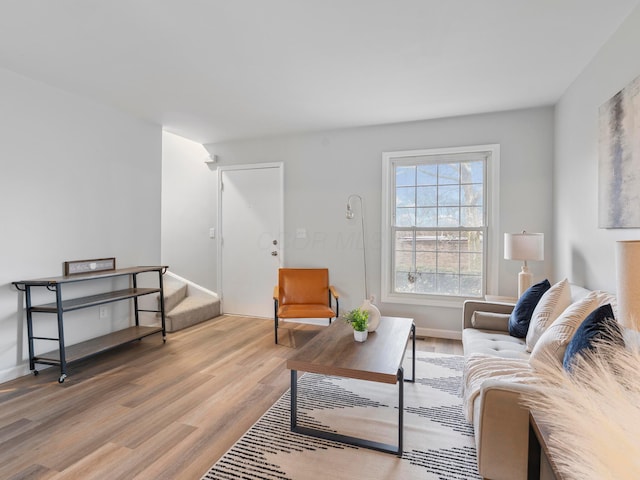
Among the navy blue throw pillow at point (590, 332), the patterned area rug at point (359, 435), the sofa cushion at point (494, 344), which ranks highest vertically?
the navy blue throw pillow at point (590, 332)

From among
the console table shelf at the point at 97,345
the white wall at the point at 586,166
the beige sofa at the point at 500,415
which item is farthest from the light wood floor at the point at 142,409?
the white wall at the point at 586,166

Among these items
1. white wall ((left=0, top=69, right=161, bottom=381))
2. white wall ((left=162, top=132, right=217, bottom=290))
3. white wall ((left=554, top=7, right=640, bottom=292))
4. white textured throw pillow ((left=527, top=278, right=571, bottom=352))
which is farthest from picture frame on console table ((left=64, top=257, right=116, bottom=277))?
white wall ((left=554, top=7, right=640, bottom=292))

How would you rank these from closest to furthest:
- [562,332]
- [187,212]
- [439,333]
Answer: [562,332]
[439,333]
[187,212]

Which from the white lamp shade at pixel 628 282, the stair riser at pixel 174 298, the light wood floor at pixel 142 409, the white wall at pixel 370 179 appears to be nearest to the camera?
the white lamp shade at pixel 628 282

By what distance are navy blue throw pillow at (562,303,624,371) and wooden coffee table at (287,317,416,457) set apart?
2.52ft

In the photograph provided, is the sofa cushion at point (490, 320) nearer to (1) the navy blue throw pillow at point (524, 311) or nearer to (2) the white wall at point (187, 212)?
Answer: (1) the navy blue throw pillow at point (524, 311)

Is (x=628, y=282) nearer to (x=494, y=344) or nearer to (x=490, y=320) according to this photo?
(x=494, y=344)

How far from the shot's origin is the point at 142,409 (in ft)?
7.71

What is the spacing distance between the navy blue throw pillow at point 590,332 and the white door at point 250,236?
140 inches

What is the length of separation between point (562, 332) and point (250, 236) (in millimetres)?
3834

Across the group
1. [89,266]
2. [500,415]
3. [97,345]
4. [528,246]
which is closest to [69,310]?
[97,345]

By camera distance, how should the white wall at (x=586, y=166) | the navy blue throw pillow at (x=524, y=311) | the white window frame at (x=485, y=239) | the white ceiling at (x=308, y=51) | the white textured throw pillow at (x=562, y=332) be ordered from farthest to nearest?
the white window frame at (x=485, y=239), the navy blue throw pillow at (x=524, y=311), the white wall at (x=586, y=166), the white ceiling at (x=308, y=51), the white textured throw pillow at (x=562, y=332)

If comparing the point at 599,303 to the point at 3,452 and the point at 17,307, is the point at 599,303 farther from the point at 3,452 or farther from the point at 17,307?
the point at 17,307

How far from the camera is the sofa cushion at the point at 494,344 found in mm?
2211
